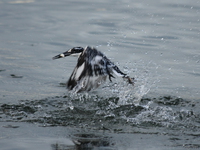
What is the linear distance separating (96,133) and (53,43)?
4.70 m

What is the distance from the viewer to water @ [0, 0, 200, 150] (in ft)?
16.2

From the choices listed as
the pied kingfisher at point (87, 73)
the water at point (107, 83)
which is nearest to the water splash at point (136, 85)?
the water at point (107, 83)

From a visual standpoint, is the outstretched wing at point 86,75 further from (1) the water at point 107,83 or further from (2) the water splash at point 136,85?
(2) the water splash at point 136,85

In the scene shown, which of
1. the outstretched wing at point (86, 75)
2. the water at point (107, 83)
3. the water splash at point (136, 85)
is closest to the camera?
the water at point (107, 83)

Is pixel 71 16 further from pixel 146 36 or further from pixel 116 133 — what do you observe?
pixel 116 133

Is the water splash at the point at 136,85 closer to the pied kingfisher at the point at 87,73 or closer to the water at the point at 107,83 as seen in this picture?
the water at the point at 107,83

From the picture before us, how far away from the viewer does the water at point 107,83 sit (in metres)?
4.93

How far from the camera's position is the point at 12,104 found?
19.9 feet

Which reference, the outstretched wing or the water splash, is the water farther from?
the outstretched wing

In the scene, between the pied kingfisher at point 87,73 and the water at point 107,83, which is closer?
the water at point 107,83

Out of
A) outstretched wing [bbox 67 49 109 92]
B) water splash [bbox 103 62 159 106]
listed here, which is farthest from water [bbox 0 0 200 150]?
outstretched wing [bbox 67 49 109 92]

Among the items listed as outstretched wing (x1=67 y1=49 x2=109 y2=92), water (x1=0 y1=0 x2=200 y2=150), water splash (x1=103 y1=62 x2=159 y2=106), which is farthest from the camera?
water splash (x1=103 y1=62 x2=159 y2=106)

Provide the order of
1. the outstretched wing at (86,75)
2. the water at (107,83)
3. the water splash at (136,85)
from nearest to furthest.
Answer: the water at (107,83)
the outstretched wing at (86,75)
the water splash at (136,85)

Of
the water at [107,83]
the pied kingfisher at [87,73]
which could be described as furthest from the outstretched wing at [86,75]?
the water at [107,83]
